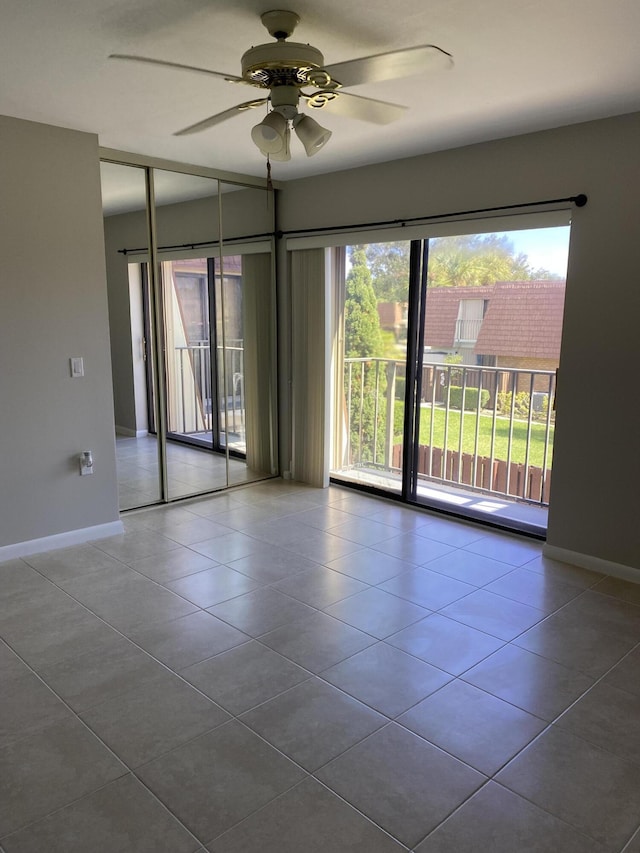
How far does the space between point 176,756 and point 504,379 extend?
11.8 feet

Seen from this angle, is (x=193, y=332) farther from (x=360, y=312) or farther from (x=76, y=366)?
(x=360, y=312)

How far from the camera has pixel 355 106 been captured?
2350 mm

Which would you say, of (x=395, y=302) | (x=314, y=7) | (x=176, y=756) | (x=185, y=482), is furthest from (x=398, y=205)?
(x=176, y=756)

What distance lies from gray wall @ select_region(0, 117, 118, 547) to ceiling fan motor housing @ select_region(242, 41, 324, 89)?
185 centimetres

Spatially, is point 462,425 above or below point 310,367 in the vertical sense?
below

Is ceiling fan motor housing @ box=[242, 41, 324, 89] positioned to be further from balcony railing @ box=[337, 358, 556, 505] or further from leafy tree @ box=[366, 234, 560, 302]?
balcony railing @ box=[337, 358, 556, 505]

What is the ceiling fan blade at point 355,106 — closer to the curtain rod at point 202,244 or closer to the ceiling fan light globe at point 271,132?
the ceiling fan light globe at point 271,132

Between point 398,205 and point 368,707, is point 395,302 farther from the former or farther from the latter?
point 368,707

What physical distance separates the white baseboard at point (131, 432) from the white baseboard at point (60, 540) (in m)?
0.61

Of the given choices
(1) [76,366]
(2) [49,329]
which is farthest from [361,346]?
(2) [49,329]

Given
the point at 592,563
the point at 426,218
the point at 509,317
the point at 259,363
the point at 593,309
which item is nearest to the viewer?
the point at 593,309

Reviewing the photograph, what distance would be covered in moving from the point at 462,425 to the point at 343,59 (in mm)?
3122

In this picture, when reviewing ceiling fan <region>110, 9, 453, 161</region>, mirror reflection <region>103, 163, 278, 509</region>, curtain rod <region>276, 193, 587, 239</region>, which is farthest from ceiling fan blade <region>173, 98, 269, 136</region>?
curtain rod <region>276, 193, 587, 239</region>

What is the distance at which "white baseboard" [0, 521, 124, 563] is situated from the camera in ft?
11.7
